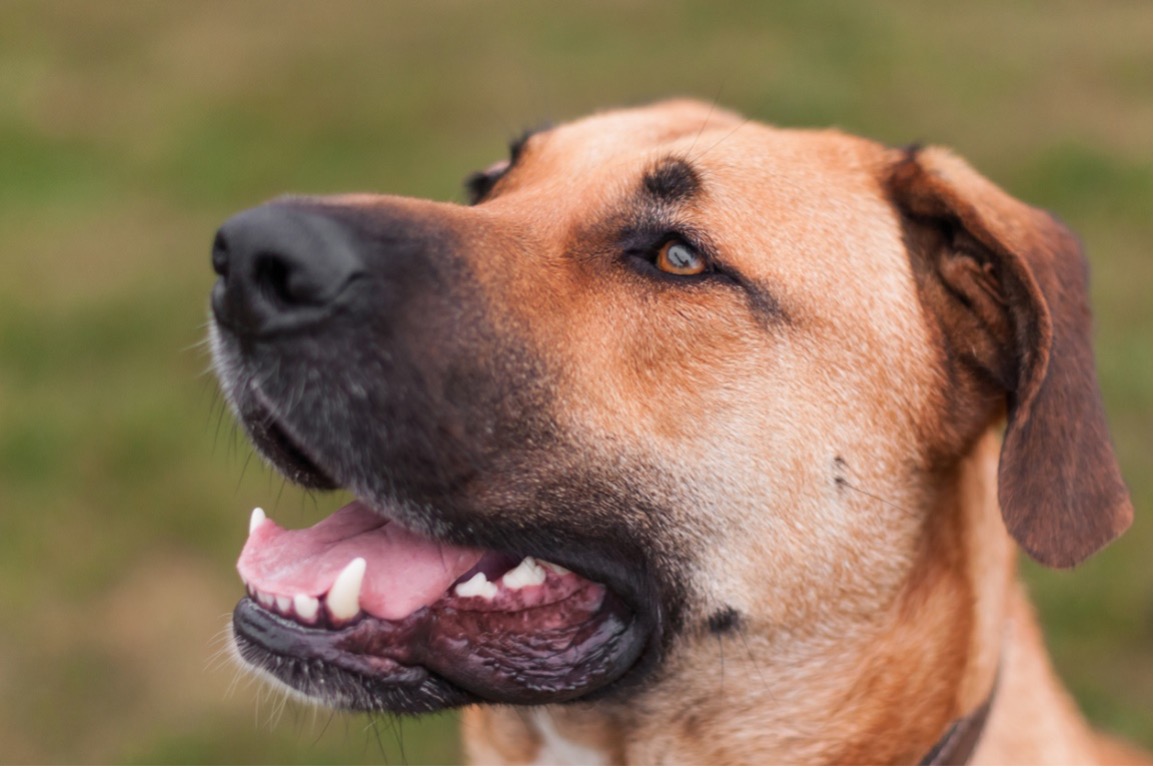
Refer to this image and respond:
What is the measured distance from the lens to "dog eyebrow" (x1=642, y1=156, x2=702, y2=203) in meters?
2.70

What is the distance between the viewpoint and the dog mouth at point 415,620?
2.50 m

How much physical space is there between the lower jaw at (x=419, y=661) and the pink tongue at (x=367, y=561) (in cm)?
6

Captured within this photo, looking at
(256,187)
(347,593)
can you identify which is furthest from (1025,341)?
(256,187)

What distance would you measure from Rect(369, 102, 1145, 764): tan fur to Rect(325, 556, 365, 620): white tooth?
0.54 m

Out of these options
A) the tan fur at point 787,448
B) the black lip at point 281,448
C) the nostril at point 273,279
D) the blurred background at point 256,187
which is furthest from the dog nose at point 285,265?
the blurred background at point 256,187

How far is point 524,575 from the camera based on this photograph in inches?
103

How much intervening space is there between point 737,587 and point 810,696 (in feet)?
1.17

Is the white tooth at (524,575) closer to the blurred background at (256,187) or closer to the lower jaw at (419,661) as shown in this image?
the lower jaw at (419,661)

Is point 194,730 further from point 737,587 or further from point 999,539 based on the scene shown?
point 999,539

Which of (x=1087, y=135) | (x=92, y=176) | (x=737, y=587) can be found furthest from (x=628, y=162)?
Answer: (x=1087, y=135)

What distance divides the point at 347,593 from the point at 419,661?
0.70 feet

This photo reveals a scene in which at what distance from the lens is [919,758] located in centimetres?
277

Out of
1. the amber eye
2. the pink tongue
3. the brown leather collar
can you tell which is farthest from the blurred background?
the brown leather collar

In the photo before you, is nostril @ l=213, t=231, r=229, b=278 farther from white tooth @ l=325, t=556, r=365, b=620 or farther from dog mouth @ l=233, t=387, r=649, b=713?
white tooth @ l=325, t=556, r=365, b=620
